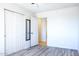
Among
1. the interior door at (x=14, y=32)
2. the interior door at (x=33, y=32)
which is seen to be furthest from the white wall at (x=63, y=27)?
the interior door at (x=14, y=32)

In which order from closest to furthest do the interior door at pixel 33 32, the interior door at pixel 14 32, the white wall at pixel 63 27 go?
the interior door at pixel 14 32, the white wall at pixel 63 27, the interior door at pixel 33 32

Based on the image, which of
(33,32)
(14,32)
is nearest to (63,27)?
(33,32)

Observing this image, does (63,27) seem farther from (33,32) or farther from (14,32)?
(14,32)

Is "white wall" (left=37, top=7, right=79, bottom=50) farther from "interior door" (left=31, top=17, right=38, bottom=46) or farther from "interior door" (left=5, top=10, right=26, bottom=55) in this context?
"interior door" (left=5, top=10, right=26, bottom=55)

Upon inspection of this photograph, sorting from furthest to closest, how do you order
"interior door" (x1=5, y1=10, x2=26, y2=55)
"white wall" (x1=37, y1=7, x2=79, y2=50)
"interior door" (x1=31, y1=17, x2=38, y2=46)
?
"interior door" (x1=31, y1=17, x2=38, y2=46) < "white wall" (x1=37, y1=7, x2=79, y2=50) < "interior door" (x1=5, y1=10, x2=26, y2=55)

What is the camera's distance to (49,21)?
19.3 ft

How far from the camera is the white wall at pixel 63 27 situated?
502 cm

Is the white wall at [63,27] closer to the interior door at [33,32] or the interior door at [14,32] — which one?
the interior door at [33,32]

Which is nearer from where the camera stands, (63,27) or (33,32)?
(63,27)

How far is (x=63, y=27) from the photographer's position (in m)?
5.40

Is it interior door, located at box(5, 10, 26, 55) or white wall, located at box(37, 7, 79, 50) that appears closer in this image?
interior door, located at box(5, 10, 26, 55)

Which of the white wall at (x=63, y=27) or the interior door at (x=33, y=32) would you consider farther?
the interior door at (x=33, y=32)

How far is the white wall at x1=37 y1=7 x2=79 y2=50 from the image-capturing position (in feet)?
16.5

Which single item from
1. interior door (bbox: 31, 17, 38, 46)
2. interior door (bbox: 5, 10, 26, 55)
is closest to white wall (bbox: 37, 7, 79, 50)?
interior door (bbox: 31, 17, 38, 46)
